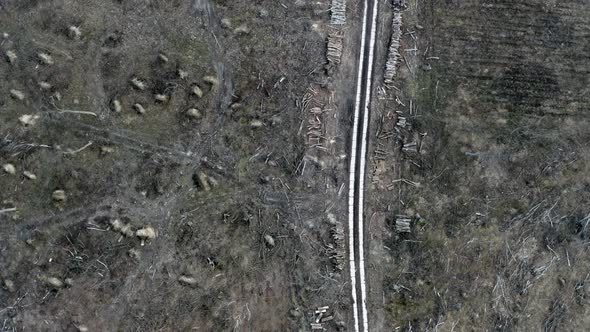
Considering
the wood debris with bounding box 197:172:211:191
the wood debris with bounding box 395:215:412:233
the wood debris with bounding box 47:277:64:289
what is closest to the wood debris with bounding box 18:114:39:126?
the wood debris with bounding box 47:277:64:289

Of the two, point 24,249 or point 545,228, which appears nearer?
point 24,249

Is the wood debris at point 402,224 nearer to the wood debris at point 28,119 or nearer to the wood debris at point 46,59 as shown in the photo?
the wood debris at point 28,119

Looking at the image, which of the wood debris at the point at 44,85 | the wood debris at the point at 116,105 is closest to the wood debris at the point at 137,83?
the wood debris at the point at 116,105

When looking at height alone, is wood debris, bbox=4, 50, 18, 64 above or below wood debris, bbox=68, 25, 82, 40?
below

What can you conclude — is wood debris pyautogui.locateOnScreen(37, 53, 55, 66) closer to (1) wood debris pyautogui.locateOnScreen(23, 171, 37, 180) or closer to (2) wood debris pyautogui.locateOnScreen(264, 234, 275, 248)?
(1) wood debris pyautogui.locateOnScreen(23, 171, 37, 180)

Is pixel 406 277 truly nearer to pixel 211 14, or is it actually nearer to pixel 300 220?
pixel 300 220

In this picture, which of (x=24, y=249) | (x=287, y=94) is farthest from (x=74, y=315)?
(x=287, y=94)

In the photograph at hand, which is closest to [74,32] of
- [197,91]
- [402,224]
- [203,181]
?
[197,91]

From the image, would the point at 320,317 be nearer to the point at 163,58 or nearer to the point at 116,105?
the point at 116,105
